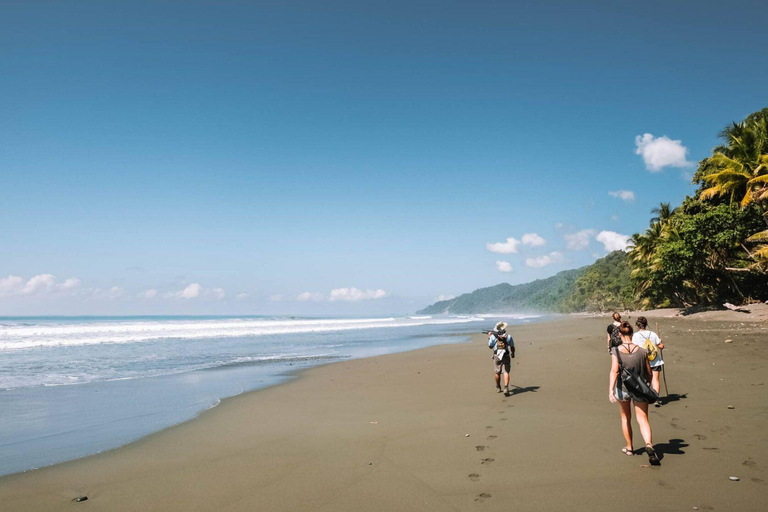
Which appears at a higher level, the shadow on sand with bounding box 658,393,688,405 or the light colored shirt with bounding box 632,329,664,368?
the light colored shirt with bounding box 632,329,664,368

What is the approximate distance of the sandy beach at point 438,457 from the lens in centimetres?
472

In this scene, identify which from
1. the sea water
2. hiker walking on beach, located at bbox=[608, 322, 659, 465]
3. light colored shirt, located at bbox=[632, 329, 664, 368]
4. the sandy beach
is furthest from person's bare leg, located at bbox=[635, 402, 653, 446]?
the sea water

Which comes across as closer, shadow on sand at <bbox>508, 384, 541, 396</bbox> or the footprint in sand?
the footprint in sand

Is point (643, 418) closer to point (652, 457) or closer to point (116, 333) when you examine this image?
point (652, 457)

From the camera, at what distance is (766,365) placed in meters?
11.2

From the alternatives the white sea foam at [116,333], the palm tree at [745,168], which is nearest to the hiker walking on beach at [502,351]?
the palm tree at [745,168]

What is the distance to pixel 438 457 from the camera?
595 centimetres

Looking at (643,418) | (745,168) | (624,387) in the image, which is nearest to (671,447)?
(643,418)

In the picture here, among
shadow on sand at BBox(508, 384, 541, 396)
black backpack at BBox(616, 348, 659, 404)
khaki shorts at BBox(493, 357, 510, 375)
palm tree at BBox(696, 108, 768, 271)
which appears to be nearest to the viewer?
black backpack at BBox(616, 348, 659, 404)

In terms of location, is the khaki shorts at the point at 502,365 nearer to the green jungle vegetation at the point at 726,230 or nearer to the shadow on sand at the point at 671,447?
the shadow on sand at the point at 671,447

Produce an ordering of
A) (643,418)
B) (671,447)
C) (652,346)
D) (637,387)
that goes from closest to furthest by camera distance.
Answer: (637,387)
(643,418)
(671,447)
(652,346)

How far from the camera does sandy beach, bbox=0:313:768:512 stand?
4719 mm

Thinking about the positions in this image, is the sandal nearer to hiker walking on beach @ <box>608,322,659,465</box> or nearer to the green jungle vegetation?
hiker walking on beach @ <box>608,322,659,465</box>

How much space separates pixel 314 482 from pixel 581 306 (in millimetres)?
112072
